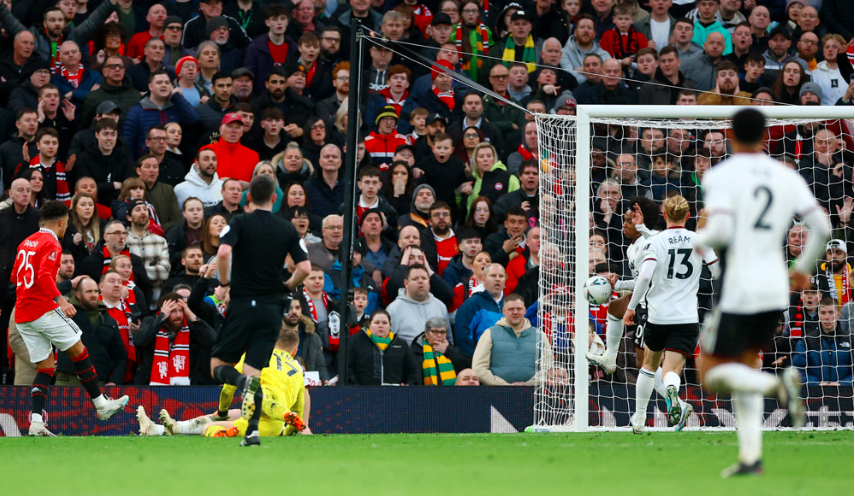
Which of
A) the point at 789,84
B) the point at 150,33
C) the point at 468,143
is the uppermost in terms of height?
the point at 150,33

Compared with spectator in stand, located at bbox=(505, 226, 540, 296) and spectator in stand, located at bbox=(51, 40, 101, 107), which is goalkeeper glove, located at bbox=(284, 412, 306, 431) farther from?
spectator in stand, located at bbox=(51, 40, 101, 107)

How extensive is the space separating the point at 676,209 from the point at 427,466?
14.3 ft

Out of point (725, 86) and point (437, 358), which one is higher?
point (725, 86)

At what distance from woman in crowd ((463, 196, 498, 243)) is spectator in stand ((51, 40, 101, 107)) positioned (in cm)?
541

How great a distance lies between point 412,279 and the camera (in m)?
13.5

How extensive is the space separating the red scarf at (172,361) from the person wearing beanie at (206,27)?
590 centimetres

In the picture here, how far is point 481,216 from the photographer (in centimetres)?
1505

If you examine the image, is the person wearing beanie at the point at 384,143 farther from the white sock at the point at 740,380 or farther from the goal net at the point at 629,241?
the white sock at the point at 740,380

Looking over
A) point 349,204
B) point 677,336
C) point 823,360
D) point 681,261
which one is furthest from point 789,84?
point 349,204

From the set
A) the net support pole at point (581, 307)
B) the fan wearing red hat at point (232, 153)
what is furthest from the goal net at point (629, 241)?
the fan wearing red hat at point (232, 153)

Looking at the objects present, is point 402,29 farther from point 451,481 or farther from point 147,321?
point 451,481

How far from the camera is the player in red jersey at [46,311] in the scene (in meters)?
11.3

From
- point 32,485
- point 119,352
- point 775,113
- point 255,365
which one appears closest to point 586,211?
point 775,113

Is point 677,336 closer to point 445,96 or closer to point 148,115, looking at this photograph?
point 445,96
